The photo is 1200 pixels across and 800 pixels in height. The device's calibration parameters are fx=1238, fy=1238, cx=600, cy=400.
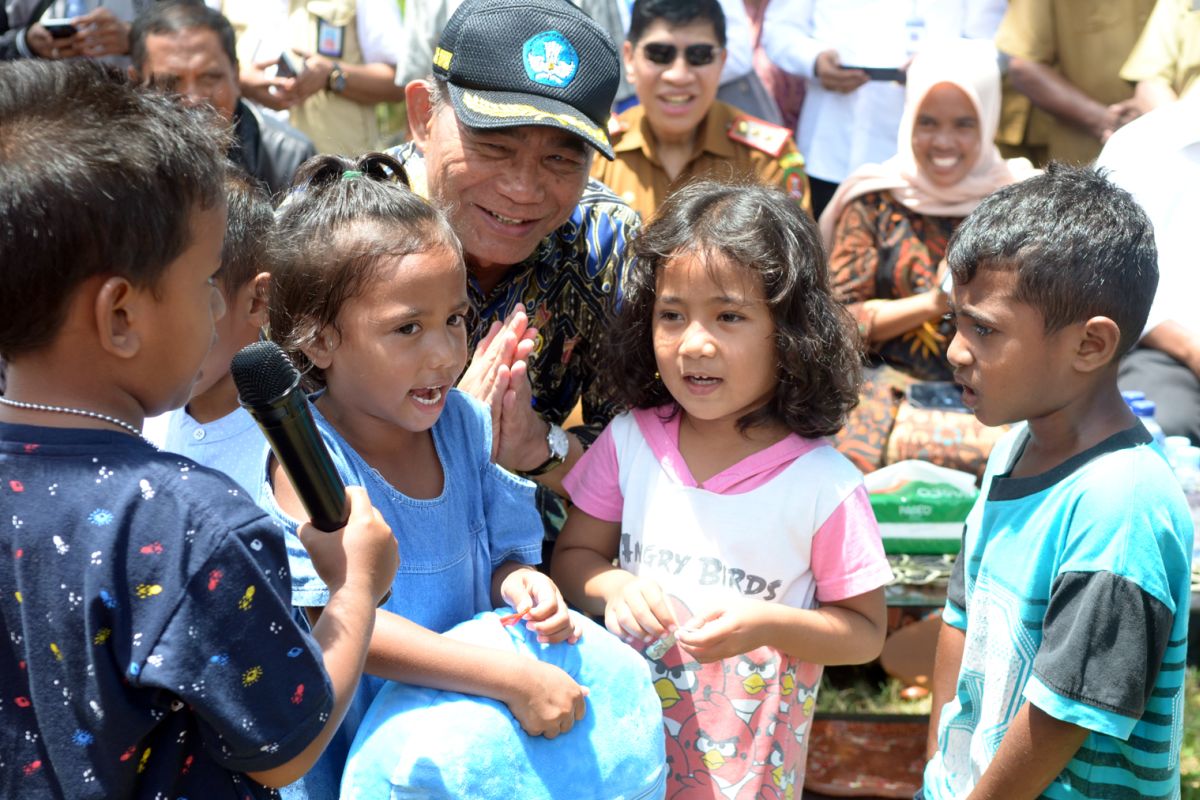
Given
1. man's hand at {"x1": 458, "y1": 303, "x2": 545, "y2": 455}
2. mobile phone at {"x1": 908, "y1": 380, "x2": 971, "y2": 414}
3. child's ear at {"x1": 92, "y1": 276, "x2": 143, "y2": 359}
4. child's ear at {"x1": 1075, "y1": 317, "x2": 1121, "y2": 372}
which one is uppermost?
child's ear at {"x1": 92, "y1": 276, "x2": 143, "y2": 359}

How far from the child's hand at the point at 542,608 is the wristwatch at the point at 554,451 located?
451mm

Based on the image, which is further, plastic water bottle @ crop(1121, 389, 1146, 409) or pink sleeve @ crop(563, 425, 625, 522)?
plastic water bottle @ crop(1121, 389, 1146, 409)

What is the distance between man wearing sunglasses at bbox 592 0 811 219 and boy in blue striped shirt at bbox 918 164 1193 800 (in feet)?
8.82

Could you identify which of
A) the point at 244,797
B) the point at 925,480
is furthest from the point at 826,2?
the point at 244,797

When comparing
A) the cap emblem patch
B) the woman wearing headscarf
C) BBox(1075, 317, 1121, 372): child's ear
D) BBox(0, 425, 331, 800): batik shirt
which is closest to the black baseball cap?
the cap emblem patch

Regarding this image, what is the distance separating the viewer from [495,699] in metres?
1.95

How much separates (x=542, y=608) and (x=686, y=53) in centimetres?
335

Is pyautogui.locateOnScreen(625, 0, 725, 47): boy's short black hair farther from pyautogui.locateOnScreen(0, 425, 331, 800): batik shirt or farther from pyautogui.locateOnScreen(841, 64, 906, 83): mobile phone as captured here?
pyautogui.locateOnScreen(0, 425, 331, 800): batik shirt

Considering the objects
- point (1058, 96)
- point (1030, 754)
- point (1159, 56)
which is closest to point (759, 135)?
point (1058, 96)

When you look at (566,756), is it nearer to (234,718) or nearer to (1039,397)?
(234,718)

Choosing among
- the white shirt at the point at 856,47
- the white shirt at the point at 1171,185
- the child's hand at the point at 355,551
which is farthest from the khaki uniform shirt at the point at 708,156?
the child's hand at the point at 355,551

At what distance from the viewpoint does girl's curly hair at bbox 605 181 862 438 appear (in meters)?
2.40

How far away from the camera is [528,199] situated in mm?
2715

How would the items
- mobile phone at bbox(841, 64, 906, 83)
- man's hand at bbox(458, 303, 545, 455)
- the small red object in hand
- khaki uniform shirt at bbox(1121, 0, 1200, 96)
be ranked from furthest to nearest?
mobile phone at bbox(841, 64, 906, 83)
khaki uniform shirt at bbox(1121, 0, 1200, 96)
man's hand at bbox(458, 303, 545, 455)
the small red object in hand
